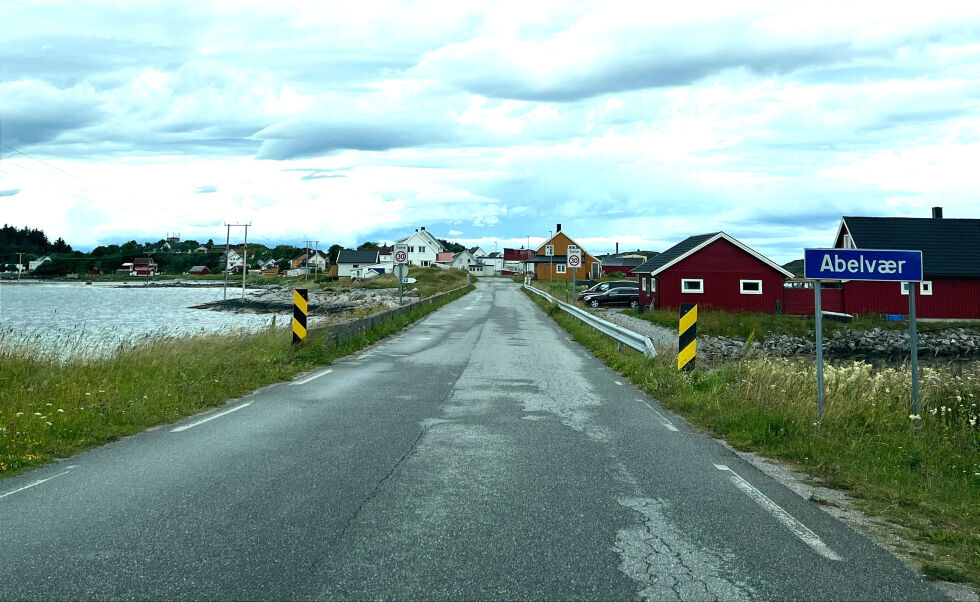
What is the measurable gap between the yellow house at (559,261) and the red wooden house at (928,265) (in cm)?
6121

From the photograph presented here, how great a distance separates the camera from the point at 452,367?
15586 mm

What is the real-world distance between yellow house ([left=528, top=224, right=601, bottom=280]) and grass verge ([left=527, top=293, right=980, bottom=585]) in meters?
90.6

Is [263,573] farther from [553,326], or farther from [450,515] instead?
[553,326]

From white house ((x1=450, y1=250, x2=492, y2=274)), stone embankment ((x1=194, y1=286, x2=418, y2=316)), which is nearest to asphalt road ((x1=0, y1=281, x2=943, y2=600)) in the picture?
stone embankment ((x1=194, y1=286, x2=418, y2=316))

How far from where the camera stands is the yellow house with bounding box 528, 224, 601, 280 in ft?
344

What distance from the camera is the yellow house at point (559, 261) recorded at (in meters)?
105

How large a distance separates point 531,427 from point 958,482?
14.6 feet

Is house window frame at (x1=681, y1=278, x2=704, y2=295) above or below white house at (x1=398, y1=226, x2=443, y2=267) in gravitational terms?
below

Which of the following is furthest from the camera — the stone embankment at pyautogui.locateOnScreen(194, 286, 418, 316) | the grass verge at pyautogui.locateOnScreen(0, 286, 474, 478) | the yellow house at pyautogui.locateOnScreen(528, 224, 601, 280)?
the yellow house at pyautogui.locateOnScreen(528, 224, 601, 280)

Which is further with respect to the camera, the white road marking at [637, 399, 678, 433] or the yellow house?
the yellow house


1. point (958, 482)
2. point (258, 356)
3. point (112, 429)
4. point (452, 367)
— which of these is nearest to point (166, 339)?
point (258, 356)

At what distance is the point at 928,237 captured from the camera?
4241 centimetres

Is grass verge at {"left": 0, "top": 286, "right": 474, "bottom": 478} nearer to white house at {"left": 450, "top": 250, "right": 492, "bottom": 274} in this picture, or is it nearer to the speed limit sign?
the speed limit sign

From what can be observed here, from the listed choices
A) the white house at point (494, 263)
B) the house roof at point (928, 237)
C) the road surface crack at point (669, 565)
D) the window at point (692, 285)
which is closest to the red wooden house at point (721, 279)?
the window at point (692, 285)
